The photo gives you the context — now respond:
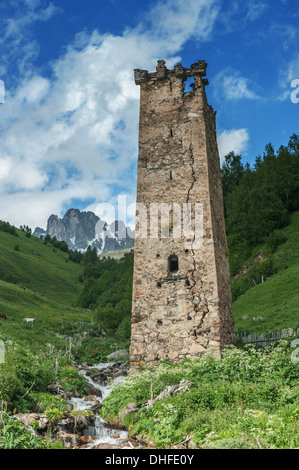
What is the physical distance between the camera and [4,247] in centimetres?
8681

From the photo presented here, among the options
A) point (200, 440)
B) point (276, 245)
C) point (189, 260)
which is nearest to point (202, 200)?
point (189, 260)

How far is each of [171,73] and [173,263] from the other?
27.8ft

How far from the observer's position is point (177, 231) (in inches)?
619

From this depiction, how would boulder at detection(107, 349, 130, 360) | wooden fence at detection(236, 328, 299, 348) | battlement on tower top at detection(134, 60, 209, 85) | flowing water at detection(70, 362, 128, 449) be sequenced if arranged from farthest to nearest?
boulder at detection(107, 349, 130, 360) < battlement on tower top at detection(134, 60, 209, 85) < wooden fence at detection(236, 328, 299, 348) < flowing water at detection(70, 362, 128, 449)

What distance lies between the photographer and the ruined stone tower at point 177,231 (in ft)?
47.4

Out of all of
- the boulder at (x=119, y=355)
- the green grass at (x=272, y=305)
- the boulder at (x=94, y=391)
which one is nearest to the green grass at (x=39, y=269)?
the boulder at (x=119, y=355)

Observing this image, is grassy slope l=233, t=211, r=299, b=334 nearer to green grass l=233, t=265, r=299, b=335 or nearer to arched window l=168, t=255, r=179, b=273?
green grass l=233, t=265, r=299, b=335

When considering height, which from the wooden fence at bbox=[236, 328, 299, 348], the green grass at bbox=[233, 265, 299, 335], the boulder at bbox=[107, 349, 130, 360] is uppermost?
the green grass at bbox=[233, 265, 299, 335]

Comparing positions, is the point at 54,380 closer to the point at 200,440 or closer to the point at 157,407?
the point at 157,407

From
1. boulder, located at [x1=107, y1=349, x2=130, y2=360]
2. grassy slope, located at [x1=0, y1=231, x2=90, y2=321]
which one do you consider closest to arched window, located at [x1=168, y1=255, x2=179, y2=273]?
boulder, located at [x1=107, y1=349, x2=130, y2=360]

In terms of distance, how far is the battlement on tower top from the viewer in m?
17.3

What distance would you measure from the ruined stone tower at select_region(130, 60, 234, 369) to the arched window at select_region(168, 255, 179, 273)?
41mm
